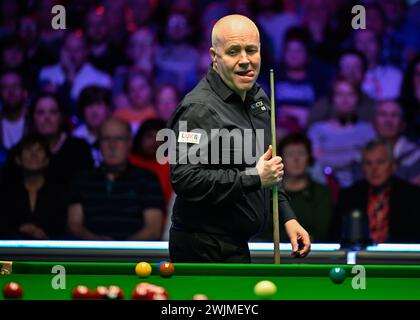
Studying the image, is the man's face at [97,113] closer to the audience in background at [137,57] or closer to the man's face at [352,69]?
the audience in background at [137,57]

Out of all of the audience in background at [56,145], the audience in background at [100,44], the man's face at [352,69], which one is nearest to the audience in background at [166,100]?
the audience in background at [100,44]

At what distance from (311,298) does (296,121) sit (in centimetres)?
366

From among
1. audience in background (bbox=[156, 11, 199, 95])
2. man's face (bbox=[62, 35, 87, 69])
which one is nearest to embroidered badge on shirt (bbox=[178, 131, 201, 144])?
audience in background (bbox=[156, 11, 199, 95])

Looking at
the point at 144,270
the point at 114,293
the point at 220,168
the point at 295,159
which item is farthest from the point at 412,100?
the point at 114,293

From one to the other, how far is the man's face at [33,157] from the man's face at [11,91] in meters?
0.52

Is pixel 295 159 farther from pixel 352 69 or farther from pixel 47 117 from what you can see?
pixel 47 117

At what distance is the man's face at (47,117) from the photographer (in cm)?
715

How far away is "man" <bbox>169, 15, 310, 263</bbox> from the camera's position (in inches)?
153

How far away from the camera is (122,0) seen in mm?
7406

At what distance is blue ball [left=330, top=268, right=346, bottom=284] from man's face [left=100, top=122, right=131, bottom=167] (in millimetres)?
3277

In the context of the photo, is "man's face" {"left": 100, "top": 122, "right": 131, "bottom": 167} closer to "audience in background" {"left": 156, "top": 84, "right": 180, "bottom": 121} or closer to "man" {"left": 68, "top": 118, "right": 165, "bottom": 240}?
"man" {"left": 68, "top": 118, "right": 165, "bottom": 240}

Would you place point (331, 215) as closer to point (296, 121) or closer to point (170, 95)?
point (296, 121)

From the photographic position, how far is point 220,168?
13.2 ft
